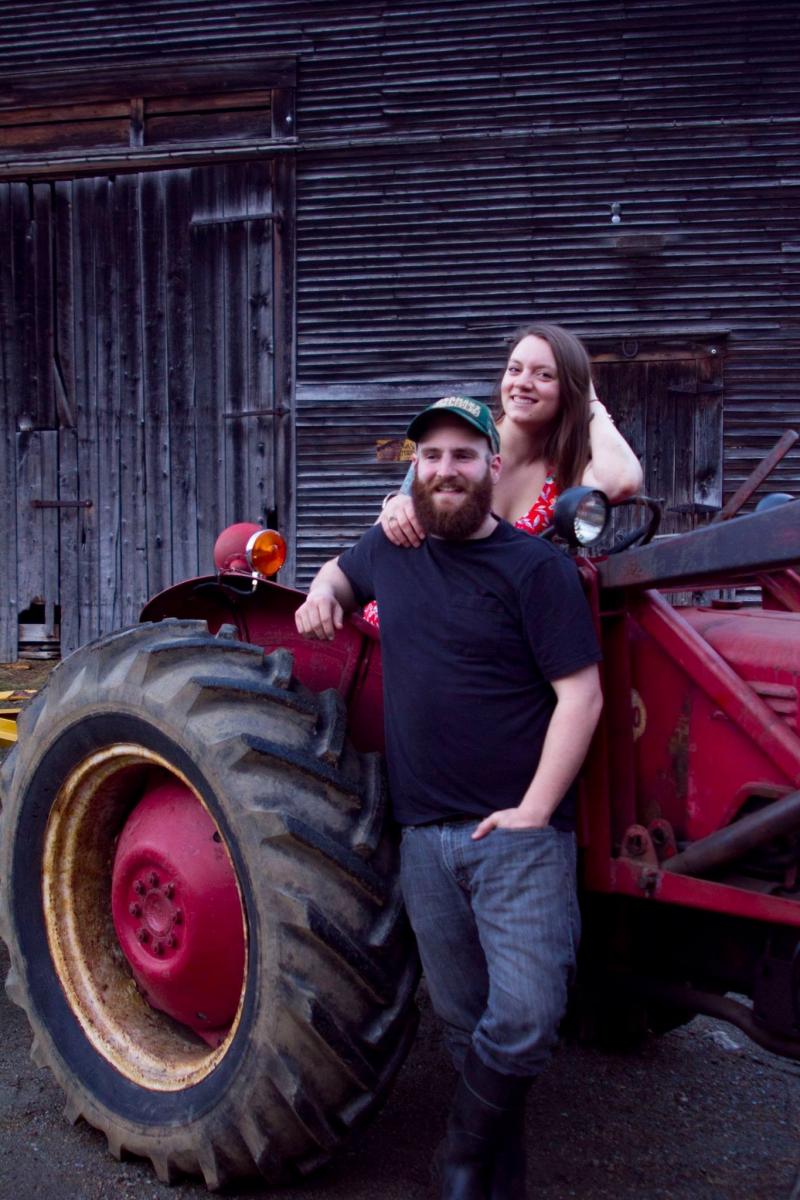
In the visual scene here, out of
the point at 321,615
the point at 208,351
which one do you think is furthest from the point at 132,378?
the point at 321,615

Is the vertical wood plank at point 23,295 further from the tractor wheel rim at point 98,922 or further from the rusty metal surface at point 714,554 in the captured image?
the rusty metal surface at point 714,554

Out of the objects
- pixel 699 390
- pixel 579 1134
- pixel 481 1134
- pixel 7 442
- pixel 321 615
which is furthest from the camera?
pixel 7 442

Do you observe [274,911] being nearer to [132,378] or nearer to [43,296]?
[132,378]

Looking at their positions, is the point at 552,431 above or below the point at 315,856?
above

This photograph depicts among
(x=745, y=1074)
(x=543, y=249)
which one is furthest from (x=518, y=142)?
(x=745, y=1074)

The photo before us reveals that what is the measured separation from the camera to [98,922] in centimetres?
278

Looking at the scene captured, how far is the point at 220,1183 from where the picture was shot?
228 centimetres

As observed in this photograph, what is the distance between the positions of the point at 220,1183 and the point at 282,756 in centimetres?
88

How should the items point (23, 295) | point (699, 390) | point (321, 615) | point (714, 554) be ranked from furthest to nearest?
point (23, 295)
point (699, 390)
point (321, 615)
point (714, 554)

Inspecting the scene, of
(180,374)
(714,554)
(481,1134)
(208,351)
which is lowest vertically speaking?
(481,1134)

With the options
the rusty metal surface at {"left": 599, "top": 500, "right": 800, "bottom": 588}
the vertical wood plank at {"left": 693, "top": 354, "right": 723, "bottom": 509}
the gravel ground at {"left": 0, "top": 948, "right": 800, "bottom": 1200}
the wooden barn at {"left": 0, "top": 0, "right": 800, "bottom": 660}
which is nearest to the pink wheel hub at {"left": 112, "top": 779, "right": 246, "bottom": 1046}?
the gravel ground at {"left": 0, "top": 948, "right": 800, "bottom": 1200}

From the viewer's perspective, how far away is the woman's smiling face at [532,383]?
277cm

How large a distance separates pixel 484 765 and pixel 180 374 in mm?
8276

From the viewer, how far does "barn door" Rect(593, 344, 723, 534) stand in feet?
30.1
